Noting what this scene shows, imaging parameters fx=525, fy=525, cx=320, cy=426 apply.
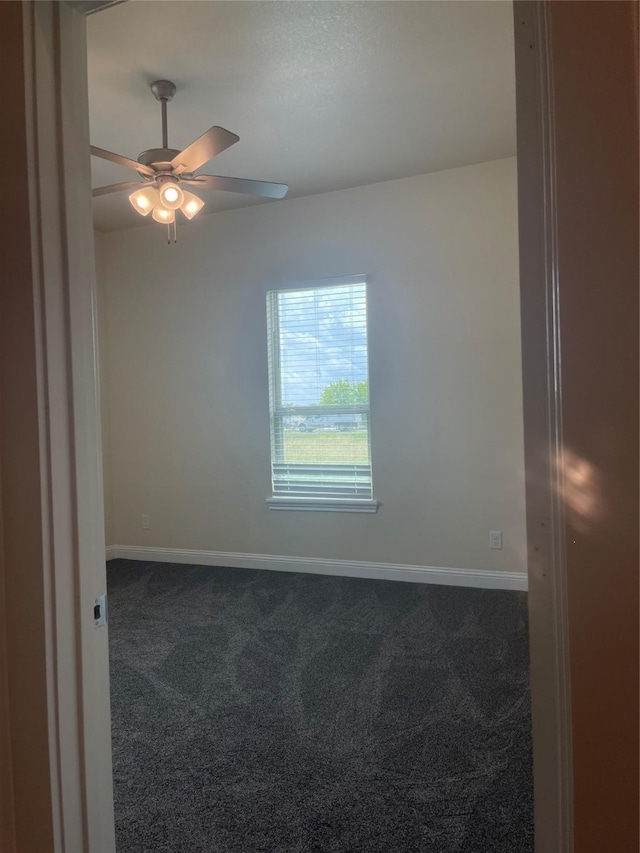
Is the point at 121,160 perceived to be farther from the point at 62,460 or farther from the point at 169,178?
the point at 62,460

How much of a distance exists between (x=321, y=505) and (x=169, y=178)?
257cm

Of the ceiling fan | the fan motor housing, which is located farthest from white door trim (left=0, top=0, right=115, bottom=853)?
the fan motor housing

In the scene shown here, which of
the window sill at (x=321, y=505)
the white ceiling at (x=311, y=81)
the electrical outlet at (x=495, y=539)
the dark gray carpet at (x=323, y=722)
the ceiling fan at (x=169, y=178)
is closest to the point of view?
the dark gray carpet at (x=323, y=722)

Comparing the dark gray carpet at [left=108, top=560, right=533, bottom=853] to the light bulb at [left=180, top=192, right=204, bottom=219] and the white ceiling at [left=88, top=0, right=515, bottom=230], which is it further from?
the white ceiling at [left=88, top=0, right=515, bottom=230]

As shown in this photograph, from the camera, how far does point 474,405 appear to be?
3773 mm

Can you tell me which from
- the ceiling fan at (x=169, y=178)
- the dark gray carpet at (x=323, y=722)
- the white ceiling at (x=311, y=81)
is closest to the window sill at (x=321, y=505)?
the dark gray carpet at (x=323, y=722)

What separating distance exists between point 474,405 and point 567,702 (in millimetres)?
3217

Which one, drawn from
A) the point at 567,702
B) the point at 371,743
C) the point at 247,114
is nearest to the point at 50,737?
the point at 567,702

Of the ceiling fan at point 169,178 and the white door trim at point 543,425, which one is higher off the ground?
the ceiling fan at point 169,178

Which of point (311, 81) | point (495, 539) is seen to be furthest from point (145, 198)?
point (495, 539)

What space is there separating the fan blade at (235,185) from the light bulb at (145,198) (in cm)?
16

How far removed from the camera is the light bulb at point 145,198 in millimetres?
2566

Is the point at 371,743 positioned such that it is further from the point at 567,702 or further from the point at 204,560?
the point at 204,560

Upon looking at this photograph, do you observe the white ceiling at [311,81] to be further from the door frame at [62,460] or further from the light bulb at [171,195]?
the door frame at [62,460]
